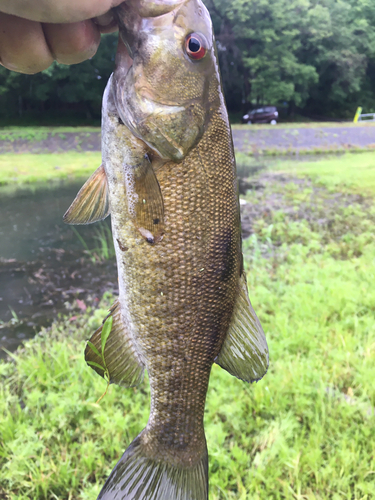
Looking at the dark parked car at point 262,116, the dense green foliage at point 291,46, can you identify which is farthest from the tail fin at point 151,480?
the dense green foliage at point 291,46

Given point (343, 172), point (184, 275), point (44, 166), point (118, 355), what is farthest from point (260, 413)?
point (44, 166)

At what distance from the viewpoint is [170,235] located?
1343mm

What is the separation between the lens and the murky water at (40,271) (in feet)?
16.0

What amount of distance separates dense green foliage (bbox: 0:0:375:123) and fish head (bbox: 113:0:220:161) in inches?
995

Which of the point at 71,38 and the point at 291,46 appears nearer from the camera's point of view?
the point at 71,38

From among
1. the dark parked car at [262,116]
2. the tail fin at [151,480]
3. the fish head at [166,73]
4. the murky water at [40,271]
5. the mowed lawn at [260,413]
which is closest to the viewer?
the fish head at [166,73]

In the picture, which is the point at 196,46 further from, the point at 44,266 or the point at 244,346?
the point at 44,266

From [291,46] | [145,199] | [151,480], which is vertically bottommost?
[151,480]

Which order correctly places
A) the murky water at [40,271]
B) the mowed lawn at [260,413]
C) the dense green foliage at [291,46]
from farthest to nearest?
the dense green foliage at [291,46] → the murky water at [40,271] → the mowed lawn at [260,413]

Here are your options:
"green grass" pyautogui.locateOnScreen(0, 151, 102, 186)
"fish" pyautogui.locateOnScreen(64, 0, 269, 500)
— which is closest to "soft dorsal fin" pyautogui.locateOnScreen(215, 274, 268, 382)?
"fish" pyautogui.locateOnScreen(64, 0, 269, 500)

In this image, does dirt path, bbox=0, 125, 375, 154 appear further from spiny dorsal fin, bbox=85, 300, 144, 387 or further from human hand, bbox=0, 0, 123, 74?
spiny dorsal fin, bbox=85, 300, 144, 387

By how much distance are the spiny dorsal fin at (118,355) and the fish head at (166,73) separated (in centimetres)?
72

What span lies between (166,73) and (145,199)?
0.43 m

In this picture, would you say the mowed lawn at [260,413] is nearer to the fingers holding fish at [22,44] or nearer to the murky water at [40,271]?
the murky water at [40,271]
